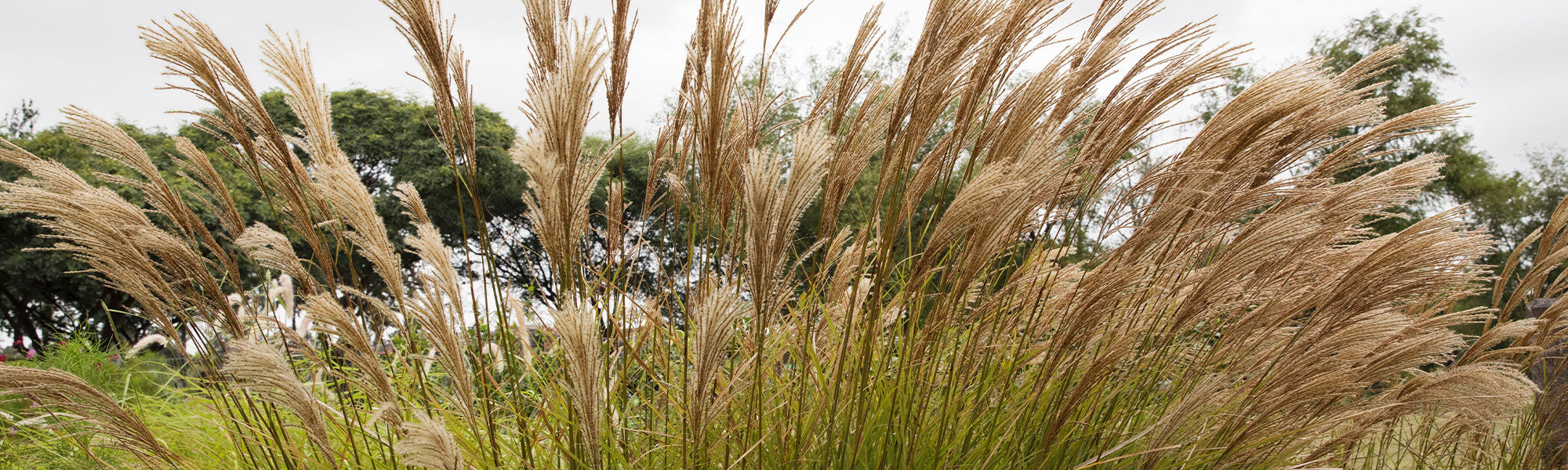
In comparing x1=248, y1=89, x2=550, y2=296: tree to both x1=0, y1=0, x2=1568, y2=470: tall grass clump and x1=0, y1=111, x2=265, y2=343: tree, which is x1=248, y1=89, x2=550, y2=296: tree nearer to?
Answer: x1=0, y1=111, x2=265, y2=343: tree

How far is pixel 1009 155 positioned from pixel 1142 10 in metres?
0.45

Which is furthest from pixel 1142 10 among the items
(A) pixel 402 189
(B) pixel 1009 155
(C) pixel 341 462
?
(C) pixel 341 462

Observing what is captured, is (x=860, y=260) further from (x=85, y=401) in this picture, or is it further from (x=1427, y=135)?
(x=1427, y=135)

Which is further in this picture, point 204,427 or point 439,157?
point 439,157

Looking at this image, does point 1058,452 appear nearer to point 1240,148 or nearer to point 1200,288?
point 1200,288

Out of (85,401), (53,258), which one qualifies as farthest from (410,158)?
(85,401)

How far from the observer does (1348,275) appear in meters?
1.85

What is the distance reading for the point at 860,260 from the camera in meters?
1.75

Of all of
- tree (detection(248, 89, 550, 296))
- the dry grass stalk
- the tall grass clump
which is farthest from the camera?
tree (detection(248, 89, 550, 296))

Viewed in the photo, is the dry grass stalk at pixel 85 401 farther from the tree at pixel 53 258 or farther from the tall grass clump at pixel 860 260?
the tree at pixel 53 258

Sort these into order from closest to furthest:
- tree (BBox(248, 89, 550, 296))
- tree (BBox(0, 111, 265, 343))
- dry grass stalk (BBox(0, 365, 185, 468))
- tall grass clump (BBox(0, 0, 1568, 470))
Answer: tall grass clump (BBox(0, 0, 1568, 470)) → dry grass stalk (BBox(0, 365, 185, 468)) → tree (BBox(0, 111, 265, 343)) → tree (BBox(248, 89, 550, 296))

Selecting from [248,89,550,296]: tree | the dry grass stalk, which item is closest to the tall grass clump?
the dry grass stalk

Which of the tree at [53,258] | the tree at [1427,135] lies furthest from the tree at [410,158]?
the tree at [1427,135]

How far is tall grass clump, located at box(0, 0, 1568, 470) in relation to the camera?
1.37 m
